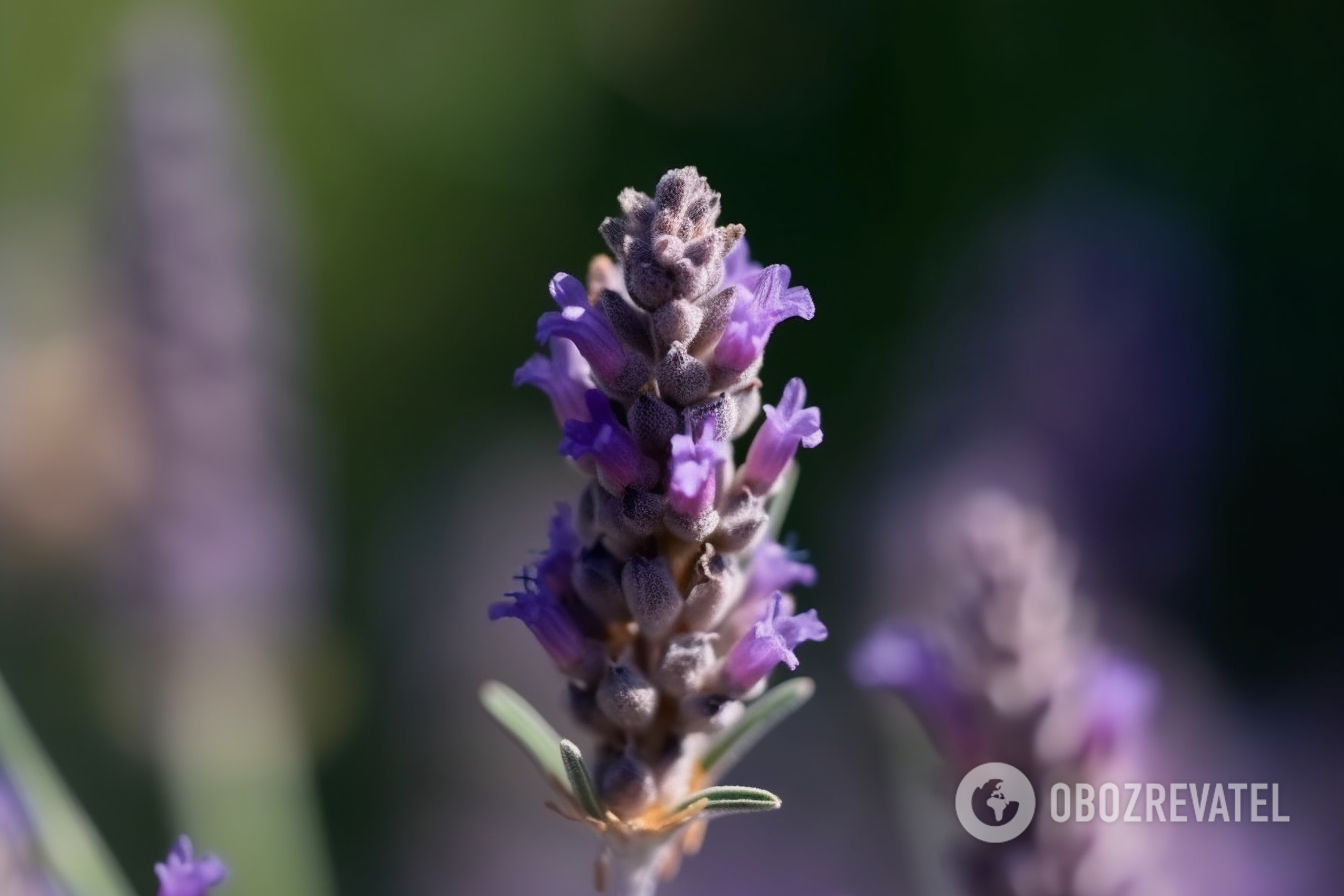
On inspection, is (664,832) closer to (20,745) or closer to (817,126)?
(20,745)

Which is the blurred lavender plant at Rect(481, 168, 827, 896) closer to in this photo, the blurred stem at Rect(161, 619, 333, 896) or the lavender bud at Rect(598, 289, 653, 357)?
the lavender bud at Rect(598, 289, 653, 357)

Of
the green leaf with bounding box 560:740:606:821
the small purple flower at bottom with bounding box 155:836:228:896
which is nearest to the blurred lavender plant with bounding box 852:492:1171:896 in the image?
the green leaf with bounding box 560:740:606:821

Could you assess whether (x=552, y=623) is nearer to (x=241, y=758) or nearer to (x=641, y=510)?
(x=641, y=510)

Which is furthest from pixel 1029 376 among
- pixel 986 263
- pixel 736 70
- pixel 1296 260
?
pixel 736 70

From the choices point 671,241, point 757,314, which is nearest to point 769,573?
point 757,314
